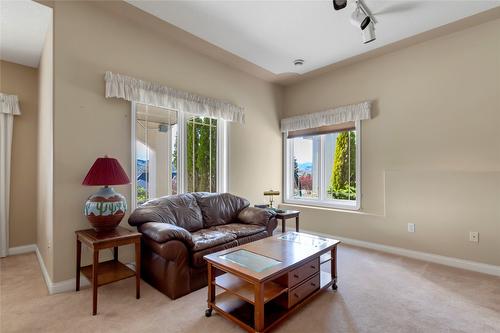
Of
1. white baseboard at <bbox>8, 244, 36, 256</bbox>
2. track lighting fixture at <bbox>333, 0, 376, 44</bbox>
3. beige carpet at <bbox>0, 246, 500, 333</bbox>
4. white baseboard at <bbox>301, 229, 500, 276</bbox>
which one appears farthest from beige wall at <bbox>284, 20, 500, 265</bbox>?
white baseboard at <bbox>8, 244, 36, 256</bbox>

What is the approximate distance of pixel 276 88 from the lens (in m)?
5.03

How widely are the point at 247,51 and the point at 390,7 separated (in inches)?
70.5

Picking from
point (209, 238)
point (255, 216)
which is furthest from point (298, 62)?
point (209, 238)

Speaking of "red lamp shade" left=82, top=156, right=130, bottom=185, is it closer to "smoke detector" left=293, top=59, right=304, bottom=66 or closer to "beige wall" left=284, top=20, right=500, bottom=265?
"smoke detector" left=293, top=59, right=304, bottom=66

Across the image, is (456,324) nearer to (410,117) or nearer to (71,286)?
(410,117)

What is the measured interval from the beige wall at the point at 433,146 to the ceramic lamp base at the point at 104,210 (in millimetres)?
3197

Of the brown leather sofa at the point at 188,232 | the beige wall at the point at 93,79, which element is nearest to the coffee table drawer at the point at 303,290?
the brown leather sofa at the point at 188,232

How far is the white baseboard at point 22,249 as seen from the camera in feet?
11.4

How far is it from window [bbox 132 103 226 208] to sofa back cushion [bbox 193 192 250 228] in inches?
13.6

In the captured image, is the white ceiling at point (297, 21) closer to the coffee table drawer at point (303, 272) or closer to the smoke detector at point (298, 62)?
the smoke detector at point (298, 62)

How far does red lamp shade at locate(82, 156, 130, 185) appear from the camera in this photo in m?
2.32

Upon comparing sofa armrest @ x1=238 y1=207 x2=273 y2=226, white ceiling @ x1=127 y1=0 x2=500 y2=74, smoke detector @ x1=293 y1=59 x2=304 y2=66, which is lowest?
sofa armrest @ x1=238 y1=207 x2=273 y2=226

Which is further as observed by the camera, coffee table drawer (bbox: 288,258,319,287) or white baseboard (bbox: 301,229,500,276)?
white baseboard (bbox: 301,229,500,276)

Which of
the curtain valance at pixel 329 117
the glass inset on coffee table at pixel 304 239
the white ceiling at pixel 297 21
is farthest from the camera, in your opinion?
the curtain valance at pixel 329 117
